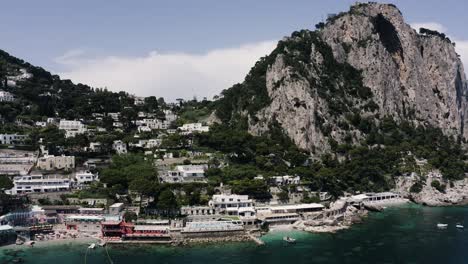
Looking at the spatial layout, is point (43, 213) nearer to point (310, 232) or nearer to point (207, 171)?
point (207, 171)

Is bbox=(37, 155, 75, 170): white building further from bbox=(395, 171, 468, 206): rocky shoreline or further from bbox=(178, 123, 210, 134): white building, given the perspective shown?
bbox=(395, 171, 468, 206): rocky shoreline

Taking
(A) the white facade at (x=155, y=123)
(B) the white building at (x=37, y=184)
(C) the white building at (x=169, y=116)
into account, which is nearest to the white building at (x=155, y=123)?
(A) the white facade at (x=155, y=123)

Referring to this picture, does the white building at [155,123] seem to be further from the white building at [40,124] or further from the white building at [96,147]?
the white building at [96,147]

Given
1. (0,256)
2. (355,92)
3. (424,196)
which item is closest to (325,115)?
(355,92)

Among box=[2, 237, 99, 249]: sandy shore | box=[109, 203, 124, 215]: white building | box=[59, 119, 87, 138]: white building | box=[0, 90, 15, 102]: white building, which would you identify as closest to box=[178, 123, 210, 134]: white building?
box=[59, 119, 87, 138]: white building

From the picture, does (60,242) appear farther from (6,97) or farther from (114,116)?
(6,97)

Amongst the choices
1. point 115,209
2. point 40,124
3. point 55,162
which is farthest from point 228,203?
point 40,124
